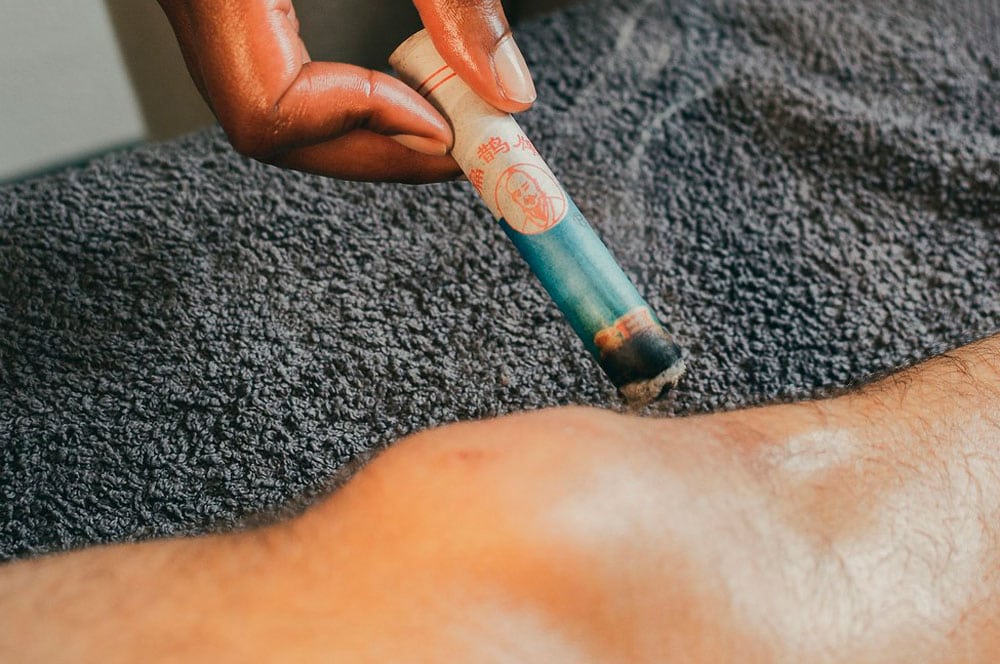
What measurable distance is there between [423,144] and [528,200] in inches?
4.6

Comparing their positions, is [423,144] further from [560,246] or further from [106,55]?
[106,55]

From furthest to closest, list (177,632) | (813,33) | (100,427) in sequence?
1. (813,33)
2. (100,427)
3. (177,632)

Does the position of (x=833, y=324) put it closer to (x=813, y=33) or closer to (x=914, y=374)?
(x=914, y=374)

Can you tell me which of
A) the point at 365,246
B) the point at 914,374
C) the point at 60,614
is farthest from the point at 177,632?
the point at 914,374

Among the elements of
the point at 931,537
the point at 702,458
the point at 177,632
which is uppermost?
the point at 177,632

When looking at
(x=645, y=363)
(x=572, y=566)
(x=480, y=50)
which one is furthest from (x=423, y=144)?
(x=572, y=566)

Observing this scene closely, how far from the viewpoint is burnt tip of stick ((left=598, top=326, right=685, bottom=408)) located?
2.01 ft

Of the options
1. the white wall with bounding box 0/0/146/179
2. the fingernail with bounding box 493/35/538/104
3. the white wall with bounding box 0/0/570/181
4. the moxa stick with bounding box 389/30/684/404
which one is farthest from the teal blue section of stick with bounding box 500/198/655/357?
the white wall with bounding box 0/0/146/179

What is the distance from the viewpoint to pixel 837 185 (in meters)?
0.94

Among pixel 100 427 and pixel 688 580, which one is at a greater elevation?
pixel 100 427

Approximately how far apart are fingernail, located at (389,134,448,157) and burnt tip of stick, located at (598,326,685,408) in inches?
8.9

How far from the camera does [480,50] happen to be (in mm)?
656

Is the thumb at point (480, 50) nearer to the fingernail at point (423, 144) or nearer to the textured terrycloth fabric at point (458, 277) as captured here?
the fingernail at point (423, 144)

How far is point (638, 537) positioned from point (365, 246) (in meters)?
0.46
